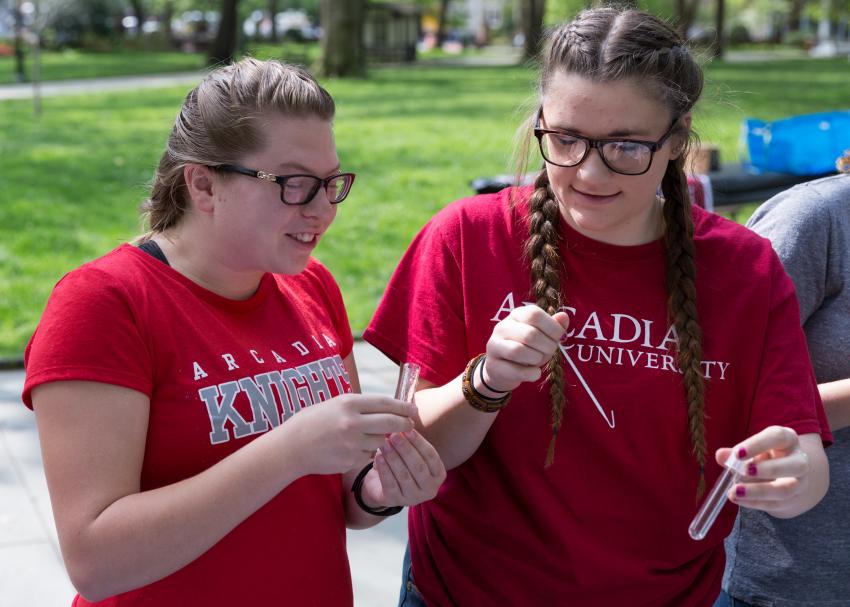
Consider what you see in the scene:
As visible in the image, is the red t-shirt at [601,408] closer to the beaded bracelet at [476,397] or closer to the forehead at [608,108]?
the beaded bracelet at [476,397]

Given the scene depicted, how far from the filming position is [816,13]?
5828cm

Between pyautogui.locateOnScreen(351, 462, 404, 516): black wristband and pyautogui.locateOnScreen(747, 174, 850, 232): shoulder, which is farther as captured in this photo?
pyautogui.locateOnScreen(747, 174, 850, 232): shoulder

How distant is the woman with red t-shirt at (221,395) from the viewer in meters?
1.58

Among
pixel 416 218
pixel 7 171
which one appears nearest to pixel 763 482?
pixel 416 218

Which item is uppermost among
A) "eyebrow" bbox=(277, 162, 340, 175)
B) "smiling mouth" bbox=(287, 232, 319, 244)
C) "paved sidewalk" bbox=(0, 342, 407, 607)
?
"eyebrow" bbox=(277, 162, 340, 175)

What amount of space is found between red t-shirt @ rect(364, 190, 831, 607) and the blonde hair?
1.28 feet

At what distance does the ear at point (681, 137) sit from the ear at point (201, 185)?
0.89 meters

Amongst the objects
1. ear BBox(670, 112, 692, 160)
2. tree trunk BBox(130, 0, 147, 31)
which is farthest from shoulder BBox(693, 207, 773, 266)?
tree trunk BBox(130, 0, 147, 31)

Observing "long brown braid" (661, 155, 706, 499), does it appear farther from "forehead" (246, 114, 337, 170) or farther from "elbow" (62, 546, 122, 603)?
"elbow" (62, 546, 122, 603)

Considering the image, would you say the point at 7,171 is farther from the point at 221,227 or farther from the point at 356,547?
the point at 221,227

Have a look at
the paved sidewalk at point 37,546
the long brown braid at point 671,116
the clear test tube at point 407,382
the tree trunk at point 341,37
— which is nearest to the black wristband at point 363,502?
the clear test tube at point 407,382

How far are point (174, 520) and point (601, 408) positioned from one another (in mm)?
805

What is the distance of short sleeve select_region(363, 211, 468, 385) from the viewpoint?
2.00 m

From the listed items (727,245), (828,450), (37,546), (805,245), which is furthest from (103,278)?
(37,546)
